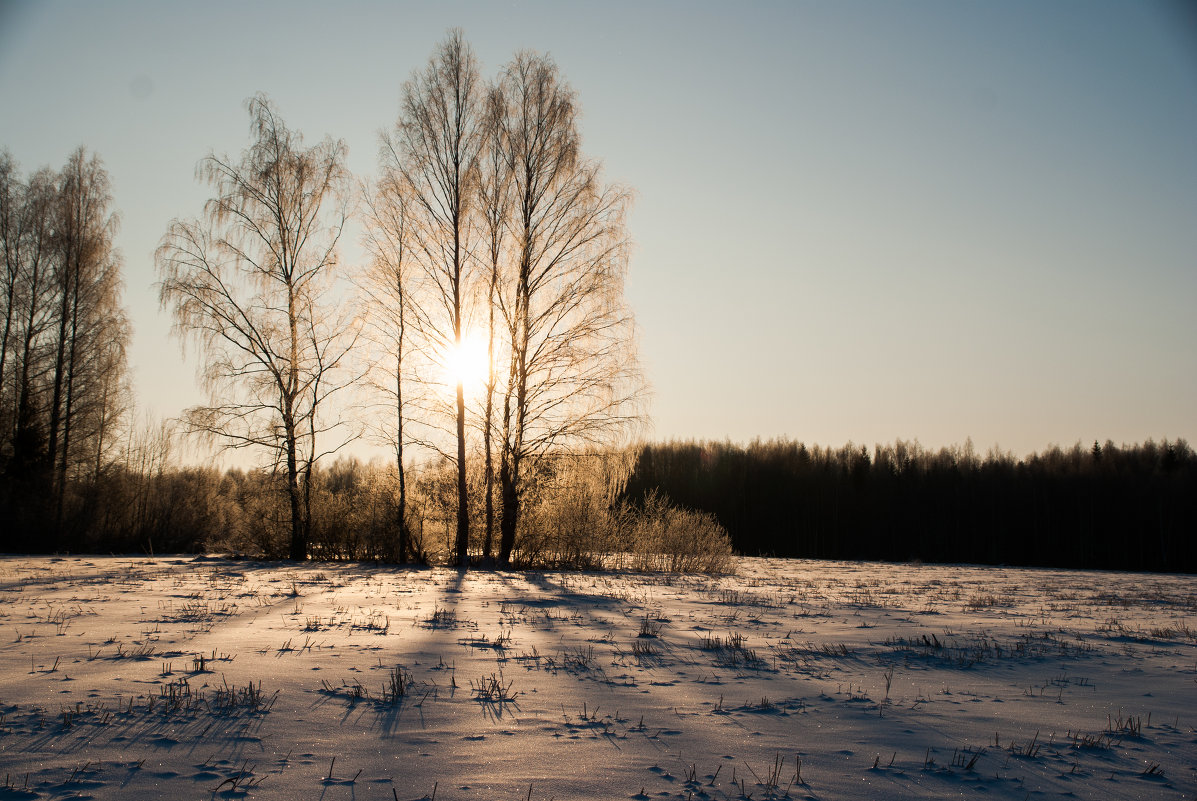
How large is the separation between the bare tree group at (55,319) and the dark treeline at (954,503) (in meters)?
42.1

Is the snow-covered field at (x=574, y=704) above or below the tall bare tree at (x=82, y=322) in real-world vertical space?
below

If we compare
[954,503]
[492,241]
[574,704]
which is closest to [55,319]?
[492,241]

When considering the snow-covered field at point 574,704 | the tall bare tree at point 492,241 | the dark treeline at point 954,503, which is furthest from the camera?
the dark treeline at point 954,503

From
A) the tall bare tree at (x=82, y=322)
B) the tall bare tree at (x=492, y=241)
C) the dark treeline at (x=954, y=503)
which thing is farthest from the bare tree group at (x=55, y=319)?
the dark treeline at (x=954, y=503)

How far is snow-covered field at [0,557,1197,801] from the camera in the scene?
11.2 ft

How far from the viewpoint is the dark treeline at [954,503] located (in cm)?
6059

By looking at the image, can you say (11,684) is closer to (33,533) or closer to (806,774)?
(806,774)

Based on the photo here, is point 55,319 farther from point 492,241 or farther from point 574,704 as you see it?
point 574,704

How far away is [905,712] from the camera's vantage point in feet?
15.7

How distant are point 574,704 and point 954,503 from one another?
73.0 m

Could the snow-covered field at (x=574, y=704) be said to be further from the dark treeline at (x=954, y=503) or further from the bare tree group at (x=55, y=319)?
the dark treeline at (x=954, y=503)

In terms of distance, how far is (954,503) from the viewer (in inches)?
2675

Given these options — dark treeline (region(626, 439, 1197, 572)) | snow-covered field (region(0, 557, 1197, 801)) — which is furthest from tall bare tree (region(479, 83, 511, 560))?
dark treeline (region(626, 439, 1197, 572))

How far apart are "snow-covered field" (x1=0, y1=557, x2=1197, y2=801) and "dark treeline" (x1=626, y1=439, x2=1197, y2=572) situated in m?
51.4
